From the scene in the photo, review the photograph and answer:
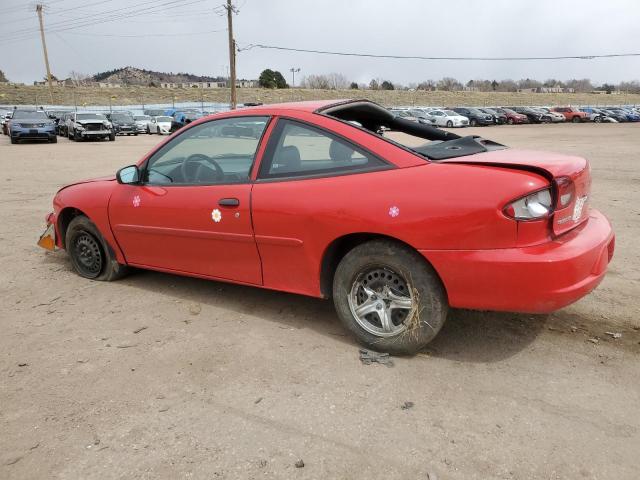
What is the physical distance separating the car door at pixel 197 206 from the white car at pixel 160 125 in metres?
30.0

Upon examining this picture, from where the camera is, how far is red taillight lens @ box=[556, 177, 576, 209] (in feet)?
9.43

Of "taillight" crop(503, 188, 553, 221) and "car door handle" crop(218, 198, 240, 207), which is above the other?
"taillight" crop(503, 188, 553, 221)

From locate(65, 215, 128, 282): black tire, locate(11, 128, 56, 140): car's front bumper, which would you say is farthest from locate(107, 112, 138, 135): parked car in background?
locate(65, 215, 128, 282): black tire

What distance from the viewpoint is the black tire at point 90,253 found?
4.77 metres

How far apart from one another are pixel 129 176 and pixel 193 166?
620 mm

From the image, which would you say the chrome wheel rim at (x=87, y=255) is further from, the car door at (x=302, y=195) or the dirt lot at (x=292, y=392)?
the car door at (x=302, y=195)

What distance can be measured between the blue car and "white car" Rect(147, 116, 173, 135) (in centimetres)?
794

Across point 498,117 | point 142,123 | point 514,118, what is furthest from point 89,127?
point 514,118

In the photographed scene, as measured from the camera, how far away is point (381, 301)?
10.8 ft

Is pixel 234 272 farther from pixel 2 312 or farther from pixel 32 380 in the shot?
pixel 2 312

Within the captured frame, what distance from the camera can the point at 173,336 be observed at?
3744 millimetres

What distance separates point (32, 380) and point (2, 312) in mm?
1389

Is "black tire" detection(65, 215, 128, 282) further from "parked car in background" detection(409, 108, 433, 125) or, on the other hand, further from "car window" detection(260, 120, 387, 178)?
"parked car in background" detection(409, 108, 433, 125)

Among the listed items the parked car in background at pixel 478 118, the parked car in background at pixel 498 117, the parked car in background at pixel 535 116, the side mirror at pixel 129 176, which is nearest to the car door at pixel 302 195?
the side mirror at pixel 129 176
